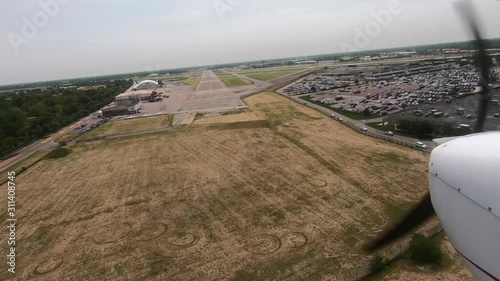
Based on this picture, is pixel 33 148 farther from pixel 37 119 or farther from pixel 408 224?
pixel 408 224

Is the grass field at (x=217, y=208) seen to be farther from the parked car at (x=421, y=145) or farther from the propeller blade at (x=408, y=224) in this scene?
the propeller blade at (x=408, y=224)

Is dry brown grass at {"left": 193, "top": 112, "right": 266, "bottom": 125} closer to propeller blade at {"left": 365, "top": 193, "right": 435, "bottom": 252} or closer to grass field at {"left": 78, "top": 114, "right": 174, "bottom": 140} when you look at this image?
grass field at {"left": 78, "top": 114, "right": 174, "bottom": 140}

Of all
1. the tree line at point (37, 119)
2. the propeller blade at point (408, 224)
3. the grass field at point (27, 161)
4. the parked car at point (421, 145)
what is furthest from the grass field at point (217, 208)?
the tree line at point (37, 119)

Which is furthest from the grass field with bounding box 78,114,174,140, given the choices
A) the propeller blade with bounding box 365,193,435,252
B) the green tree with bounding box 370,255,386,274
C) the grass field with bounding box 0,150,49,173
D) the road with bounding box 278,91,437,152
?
the propeller blade with bounding box 365,193,435,252

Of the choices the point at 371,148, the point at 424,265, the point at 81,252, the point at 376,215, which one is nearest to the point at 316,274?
the point at 424,265

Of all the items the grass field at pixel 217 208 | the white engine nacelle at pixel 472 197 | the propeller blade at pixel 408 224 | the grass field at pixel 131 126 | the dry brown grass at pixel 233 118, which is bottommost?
the grass field at pixel 131 126

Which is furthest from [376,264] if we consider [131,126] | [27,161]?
[131,126]
